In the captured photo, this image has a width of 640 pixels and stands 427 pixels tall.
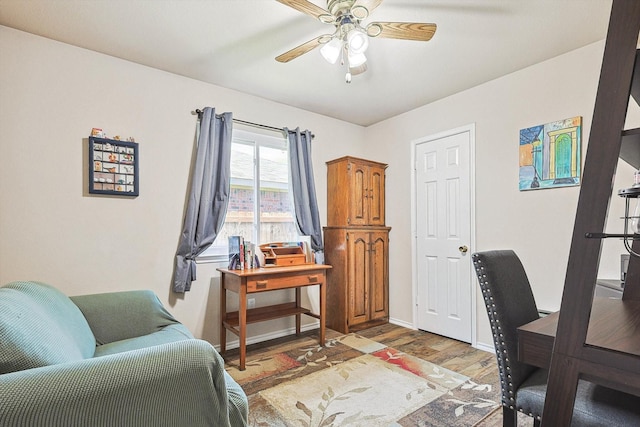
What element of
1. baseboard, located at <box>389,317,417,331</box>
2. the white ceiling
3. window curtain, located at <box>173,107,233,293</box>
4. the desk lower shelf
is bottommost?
baseboard, located at <box>389,317,417,331</box>

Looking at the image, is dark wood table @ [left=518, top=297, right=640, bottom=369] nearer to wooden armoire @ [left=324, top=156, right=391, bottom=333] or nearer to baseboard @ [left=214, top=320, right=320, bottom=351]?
wooden armoire @ [left=324, top=156, right=391, bottom=333]

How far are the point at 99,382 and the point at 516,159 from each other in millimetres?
3294

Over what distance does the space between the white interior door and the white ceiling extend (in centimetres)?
68

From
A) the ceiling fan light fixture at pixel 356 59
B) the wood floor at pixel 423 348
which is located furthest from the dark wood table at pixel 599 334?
the ceiling fan light fixture at pixel 356 59

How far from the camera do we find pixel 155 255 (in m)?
2.81

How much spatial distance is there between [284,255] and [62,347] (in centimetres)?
210

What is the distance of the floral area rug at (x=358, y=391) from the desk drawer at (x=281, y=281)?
646mm

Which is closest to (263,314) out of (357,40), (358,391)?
(358,391)

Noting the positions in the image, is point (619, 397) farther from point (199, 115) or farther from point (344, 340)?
point (199, 115)

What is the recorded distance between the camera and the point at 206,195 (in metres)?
2.97

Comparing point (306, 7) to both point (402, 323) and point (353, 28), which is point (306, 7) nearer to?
point (353, 28)

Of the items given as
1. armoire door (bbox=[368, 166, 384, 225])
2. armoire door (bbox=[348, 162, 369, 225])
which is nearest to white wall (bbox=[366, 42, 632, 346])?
armoire door (bbox=[368, 166, 384, 225])

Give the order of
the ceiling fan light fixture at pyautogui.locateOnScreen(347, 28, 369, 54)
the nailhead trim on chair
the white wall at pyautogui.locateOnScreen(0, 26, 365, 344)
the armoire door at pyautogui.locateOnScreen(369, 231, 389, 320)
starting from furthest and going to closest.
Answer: the armoire door at pyautogui.locateOnScreen(369, 231, 389, 320)
the white wall at pyautogui.locateOnScreen(0, 26, 365, 344)
the ceiling fan light fixture at pyautogui.locateOnScreen(347, 28, 369, 54)
the nailhead trim on chair

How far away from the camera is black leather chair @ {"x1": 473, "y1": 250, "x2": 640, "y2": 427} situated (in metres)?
1.08
